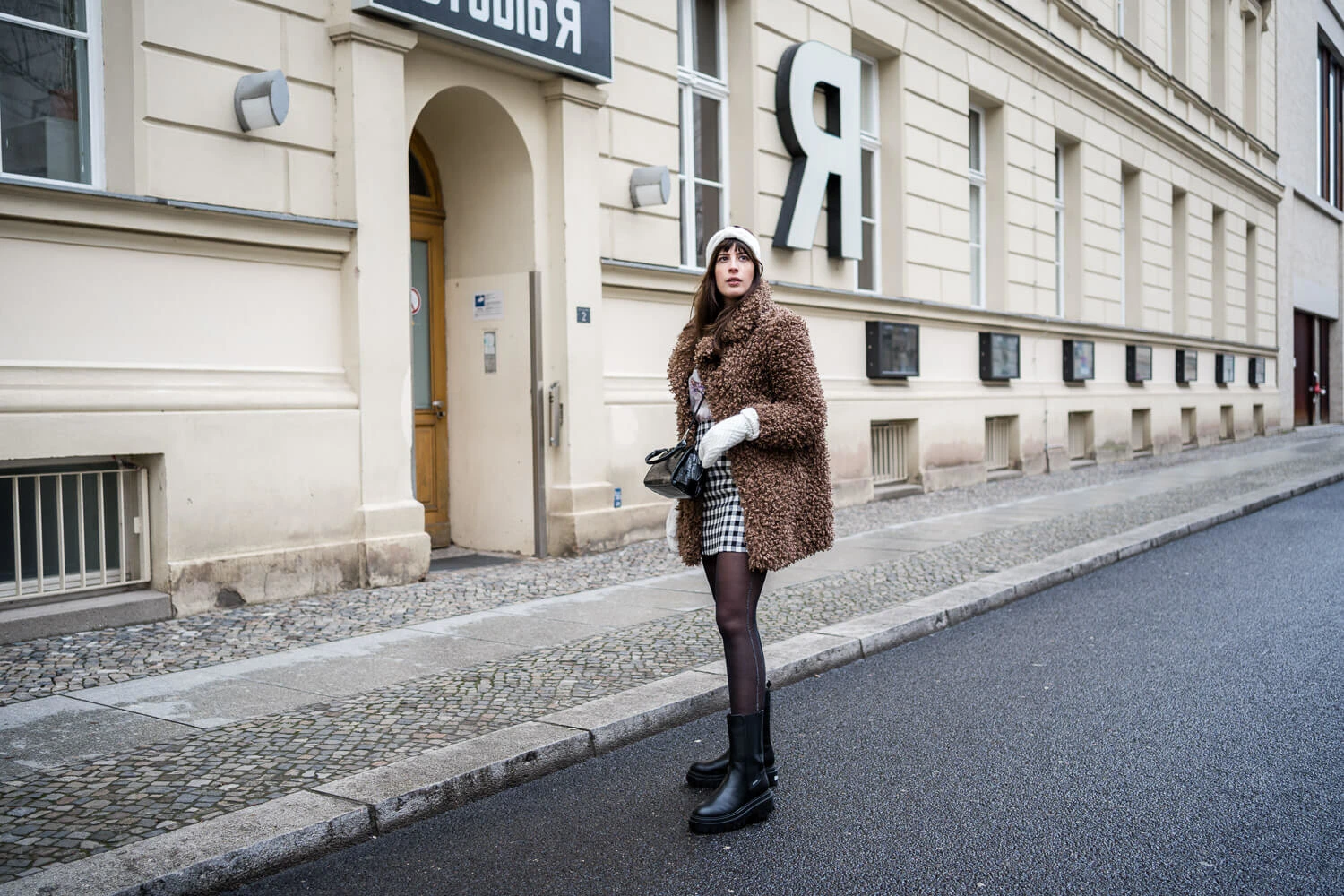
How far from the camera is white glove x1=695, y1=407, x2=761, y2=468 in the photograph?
152 inches

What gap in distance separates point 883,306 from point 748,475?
1022 cm

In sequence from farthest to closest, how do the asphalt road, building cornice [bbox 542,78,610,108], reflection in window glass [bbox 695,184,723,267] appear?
reflection in window glass [bbox 695,184,723,267]
building cornice [bbox 542,78,610,108]
the asphalt road

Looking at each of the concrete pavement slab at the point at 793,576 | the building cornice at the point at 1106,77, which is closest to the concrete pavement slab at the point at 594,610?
the concrete pavement slab at the point at 793,576

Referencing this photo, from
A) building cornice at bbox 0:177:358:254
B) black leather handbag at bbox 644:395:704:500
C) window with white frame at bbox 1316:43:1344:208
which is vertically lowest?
black leather handbag at bbox 644:395:704:500

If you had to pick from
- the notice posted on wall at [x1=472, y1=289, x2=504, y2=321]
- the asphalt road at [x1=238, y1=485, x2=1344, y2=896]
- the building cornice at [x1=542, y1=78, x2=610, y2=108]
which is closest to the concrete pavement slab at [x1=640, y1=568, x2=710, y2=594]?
the asphalt road at [x1=238, y1=485, x2=1344, y2=896]

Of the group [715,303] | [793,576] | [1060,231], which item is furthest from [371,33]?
[1060,231]

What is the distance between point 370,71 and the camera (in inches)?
318

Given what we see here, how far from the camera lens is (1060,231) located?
19.5 m

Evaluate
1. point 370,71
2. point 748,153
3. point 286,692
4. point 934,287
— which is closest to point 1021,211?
point 934,287

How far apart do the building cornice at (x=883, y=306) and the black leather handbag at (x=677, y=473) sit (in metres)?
6.15

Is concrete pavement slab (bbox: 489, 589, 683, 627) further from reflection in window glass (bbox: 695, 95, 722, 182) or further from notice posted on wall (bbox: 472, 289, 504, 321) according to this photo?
reflection in window glass (bbox: 695, 95, 722, 182)

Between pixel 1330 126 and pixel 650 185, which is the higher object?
pixel 1330 126

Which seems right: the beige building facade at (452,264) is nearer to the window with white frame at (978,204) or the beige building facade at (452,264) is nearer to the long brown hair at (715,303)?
the window with white frame at (978,204)

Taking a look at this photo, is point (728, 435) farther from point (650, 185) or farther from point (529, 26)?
point (650, 185)
